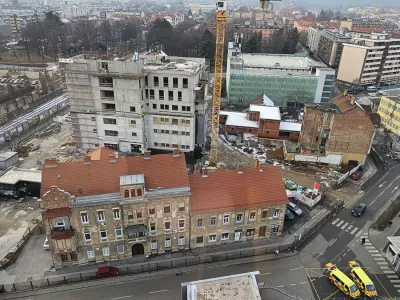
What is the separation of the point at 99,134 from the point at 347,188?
2034 inches

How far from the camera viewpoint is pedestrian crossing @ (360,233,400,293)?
40719 mm

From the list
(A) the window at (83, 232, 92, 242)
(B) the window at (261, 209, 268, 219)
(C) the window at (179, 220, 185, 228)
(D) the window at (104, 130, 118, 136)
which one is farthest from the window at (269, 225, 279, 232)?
(D) the window at (104, 130, 118, 136)

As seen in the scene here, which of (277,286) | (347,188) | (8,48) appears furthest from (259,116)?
(8,48)

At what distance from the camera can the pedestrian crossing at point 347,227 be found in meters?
49.1

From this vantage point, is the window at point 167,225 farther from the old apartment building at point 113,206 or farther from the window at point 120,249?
the window at point 120,249

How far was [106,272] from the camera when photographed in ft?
132

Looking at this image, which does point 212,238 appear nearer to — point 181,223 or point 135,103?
point 181,223

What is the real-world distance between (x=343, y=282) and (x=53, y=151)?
2455 inches

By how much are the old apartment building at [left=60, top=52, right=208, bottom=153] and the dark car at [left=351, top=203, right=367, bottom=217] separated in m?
33.6

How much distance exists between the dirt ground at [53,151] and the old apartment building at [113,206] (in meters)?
31.5


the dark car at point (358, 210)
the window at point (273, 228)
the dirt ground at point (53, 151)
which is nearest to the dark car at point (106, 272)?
the window at point (273, 228)

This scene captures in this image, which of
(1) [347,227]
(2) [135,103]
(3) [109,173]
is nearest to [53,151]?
(2) [135,103]

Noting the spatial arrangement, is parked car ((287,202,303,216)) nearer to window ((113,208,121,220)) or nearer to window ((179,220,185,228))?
window ((179,220,185,228))

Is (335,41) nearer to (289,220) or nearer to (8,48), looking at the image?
(289,220)
